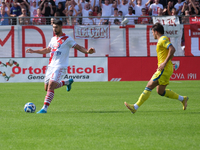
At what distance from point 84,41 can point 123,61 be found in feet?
8.92

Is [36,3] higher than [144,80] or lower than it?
higher

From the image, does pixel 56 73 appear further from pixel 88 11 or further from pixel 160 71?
pixel 88 11

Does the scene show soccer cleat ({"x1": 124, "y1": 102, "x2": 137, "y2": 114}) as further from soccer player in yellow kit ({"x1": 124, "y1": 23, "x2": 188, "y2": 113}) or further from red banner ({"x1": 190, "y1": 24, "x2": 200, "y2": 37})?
red banner ({"x1": 190, "y1": 24, "x2": 200, "y2": 37})

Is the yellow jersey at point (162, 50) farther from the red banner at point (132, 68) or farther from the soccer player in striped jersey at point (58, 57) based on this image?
the red banner at point (132, 68)

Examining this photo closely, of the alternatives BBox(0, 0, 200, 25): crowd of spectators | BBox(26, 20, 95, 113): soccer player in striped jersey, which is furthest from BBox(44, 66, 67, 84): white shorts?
BBox(0, 0, 200, 25): crowd of spectators

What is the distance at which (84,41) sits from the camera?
2056cm

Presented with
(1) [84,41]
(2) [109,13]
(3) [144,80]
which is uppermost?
(2) [109,13]

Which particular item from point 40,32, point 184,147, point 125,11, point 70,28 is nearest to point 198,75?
point 125,11

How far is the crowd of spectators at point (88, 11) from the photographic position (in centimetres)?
2011

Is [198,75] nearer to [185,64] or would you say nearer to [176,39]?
[185,64]

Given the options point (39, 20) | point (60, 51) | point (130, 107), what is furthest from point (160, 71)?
point (39, 20)

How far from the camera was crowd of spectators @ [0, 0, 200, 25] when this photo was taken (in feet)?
66.0

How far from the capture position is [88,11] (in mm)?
20891

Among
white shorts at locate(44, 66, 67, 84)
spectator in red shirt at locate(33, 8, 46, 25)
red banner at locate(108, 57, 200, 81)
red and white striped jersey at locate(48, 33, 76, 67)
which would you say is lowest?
red banner at locate(108, 57, 200, 81)
